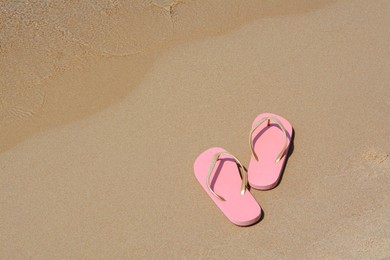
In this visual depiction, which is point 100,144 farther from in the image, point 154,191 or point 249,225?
point 249,225

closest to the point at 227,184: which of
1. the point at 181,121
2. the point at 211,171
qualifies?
the point at 211,171

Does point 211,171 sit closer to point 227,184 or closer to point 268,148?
point 227,184

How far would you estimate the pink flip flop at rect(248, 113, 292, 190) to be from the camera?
1708 mm

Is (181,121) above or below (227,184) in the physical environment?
above

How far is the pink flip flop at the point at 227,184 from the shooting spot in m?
1.64

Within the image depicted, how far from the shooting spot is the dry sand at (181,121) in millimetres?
1637

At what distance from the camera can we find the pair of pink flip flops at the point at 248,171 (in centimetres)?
166

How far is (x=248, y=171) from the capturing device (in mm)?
1746

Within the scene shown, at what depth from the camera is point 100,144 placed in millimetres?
1880

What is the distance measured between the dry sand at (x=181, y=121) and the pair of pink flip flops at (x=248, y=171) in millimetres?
42

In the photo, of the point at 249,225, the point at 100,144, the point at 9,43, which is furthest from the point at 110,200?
the point at 9,43

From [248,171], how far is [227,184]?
9cm

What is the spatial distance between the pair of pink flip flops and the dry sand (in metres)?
0.04

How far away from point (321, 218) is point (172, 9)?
126cm
